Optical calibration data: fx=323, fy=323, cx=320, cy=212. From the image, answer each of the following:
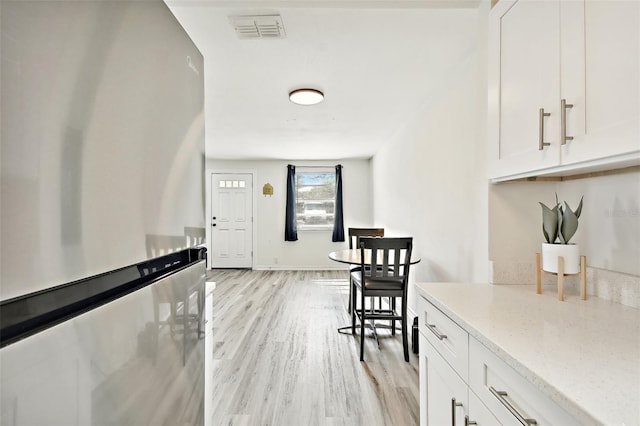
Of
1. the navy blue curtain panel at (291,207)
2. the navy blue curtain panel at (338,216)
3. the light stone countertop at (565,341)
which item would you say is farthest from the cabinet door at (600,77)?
the navy blue curtain panel at (291,207)

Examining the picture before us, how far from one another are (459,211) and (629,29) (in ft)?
5.50

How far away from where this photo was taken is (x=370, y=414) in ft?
6.36

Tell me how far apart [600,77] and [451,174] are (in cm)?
168

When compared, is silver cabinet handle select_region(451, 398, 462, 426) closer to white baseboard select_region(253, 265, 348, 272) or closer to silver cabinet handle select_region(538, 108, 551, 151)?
silver cabinet handle select_region(538, 108, 551, 151)

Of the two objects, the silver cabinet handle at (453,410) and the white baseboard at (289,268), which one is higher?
the silver cabinet handle at (453,410)

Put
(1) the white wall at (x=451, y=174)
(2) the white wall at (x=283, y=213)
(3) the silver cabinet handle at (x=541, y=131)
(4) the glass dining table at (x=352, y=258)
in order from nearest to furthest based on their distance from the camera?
(3) the silver cabinet handle at (x=541, y=131) < (1) the white wall at (x=451, y=174) < (4) the glass dining table at (x=352, y=258) < (2) the white wall at (x=283, y=213)

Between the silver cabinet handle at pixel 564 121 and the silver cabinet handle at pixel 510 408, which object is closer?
the silver cabinet handle at pixel 510 408

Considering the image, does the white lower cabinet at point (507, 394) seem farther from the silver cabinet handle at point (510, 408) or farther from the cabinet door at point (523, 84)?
the cabinet door at point (523, 84)

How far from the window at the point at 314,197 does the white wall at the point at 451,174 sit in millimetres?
2813

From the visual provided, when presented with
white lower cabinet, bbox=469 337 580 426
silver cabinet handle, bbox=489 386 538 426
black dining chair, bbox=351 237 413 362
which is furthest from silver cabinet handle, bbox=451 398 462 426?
black dining chair, bbox=351 237 413 362

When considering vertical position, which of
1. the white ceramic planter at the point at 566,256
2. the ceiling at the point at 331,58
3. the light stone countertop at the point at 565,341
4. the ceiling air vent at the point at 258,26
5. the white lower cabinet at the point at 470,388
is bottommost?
the white lower cabinet at the point at 470,388

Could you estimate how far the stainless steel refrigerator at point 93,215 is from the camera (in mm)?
416

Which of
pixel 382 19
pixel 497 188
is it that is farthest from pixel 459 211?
pixel 382 19

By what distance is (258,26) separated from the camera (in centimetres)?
190
